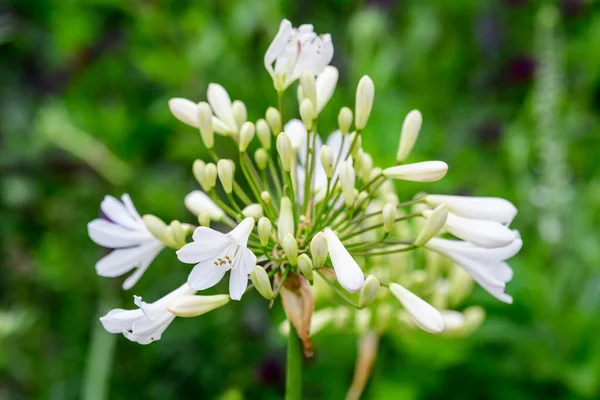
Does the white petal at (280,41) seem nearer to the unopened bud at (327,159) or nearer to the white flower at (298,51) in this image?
the white flower at (298,51)

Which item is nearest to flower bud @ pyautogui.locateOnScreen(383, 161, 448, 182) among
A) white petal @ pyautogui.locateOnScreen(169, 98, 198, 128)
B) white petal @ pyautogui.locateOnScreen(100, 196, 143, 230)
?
white petal @ pyautogui.locateOnScreen(169, 98, 198, 128)

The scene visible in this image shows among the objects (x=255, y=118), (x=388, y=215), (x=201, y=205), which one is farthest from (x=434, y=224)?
(x=255, y=118)

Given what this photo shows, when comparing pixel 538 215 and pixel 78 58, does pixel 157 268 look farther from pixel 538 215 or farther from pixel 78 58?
pixel 538 215

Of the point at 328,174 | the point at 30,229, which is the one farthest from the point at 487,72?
the point at 328,174

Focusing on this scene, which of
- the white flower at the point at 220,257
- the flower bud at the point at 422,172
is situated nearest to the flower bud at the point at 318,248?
the white flower at the point at 220,257

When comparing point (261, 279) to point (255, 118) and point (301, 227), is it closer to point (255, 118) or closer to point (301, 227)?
point (301, 227)
